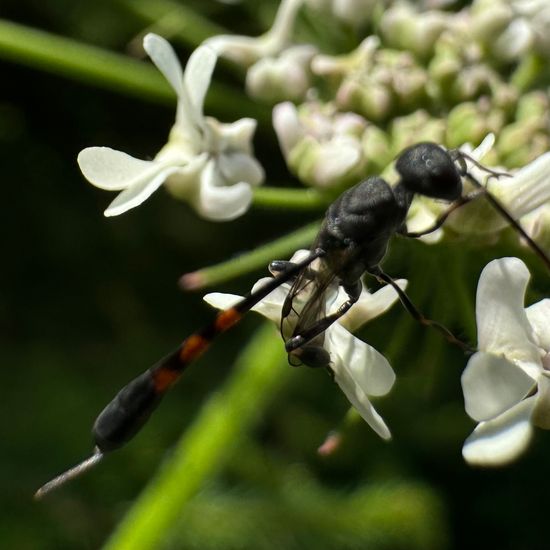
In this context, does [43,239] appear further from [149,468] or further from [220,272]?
[220,272]

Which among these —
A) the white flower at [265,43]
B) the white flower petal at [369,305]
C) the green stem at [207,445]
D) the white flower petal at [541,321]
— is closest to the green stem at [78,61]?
the white flower at [265,43]

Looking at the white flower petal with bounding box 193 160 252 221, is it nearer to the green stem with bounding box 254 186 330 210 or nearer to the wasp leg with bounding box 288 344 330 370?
the green stem with bounding box 254 186 330 210

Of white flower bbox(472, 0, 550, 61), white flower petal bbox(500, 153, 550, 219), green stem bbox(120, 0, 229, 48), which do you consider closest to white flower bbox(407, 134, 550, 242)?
white flower petal bbox(500, 153, 550, 219)

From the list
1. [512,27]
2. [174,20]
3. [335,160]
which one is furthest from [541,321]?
[174,20]

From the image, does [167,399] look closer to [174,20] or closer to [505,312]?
[174,20]

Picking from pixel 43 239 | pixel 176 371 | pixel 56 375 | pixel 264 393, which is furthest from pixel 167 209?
pixel 176 371
